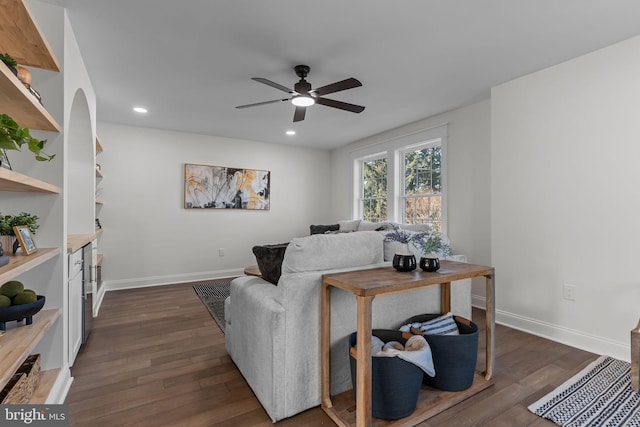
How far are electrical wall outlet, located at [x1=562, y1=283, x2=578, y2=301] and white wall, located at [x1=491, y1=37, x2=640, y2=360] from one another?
0.03m

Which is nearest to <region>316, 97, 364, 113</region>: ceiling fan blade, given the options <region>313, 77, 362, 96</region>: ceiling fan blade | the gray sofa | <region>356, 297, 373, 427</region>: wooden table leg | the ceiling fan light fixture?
the ceiling fan light fixture

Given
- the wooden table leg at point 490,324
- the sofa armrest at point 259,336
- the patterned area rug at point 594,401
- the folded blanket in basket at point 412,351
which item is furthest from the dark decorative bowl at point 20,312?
the patterned area rug at point 594,401

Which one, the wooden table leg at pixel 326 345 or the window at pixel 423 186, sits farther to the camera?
the window at pixel 423 186

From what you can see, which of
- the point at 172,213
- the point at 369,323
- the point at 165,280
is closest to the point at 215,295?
the point at 165,280

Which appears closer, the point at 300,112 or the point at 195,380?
the point at 195,380

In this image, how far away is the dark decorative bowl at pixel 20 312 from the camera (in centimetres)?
152

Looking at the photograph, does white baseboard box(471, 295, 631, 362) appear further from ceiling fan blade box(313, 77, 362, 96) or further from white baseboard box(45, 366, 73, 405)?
white baseboard box(45, 366, 73, 405)

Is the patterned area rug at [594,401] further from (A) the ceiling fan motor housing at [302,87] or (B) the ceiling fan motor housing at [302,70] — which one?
(B) the ceiling fan motor housing at [302,70]

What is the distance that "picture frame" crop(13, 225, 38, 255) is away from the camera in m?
1.61

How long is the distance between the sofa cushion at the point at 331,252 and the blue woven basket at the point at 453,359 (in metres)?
0.60

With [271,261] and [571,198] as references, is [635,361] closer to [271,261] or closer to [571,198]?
Answer: [571,198]

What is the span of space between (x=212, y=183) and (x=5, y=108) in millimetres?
3533

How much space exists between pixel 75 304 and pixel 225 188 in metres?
3.12

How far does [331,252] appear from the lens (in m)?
1.83
